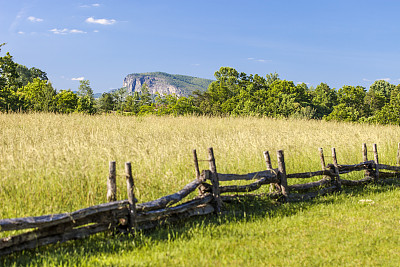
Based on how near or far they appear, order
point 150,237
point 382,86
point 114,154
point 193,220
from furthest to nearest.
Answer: point 382,86, point 114,154, point 193,220, point 150,237

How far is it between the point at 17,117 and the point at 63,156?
7.88 metres

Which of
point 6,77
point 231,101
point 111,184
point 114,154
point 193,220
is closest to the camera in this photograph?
point 111,184

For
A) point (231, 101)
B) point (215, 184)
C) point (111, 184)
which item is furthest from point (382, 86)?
point (111, 184)

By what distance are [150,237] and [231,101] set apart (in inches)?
1857

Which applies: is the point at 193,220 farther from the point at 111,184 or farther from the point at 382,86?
the point at 382,86

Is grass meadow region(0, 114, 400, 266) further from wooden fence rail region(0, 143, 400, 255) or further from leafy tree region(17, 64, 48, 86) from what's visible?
leafy tree region(17, 64, 48, 86)

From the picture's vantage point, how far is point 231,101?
170 ft

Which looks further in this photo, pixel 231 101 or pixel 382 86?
pixel 382 86

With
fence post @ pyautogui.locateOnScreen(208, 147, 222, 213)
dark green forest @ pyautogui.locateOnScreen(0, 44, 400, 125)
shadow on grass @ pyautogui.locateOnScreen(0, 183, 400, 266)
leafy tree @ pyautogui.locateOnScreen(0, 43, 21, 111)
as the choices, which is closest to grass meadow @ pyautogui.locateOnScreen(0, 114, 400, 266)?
shadow on grass @ pyautogui.locateOnScreen(0, 183, 400, 266)

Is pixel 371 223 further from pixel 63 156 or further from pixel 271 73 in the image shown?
pixel 271 73

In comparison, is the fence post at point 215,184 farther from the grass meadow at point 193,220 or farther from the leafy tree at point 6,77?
the leafy tree at point 6,77

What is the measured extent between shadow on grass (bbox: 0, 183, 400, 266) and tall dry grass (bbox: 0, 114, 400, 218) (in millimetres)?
1223

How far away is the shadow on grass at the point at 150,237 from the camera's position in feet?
15.2

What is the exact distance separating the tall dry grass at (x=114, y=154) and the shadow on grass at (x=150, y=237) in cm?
122
